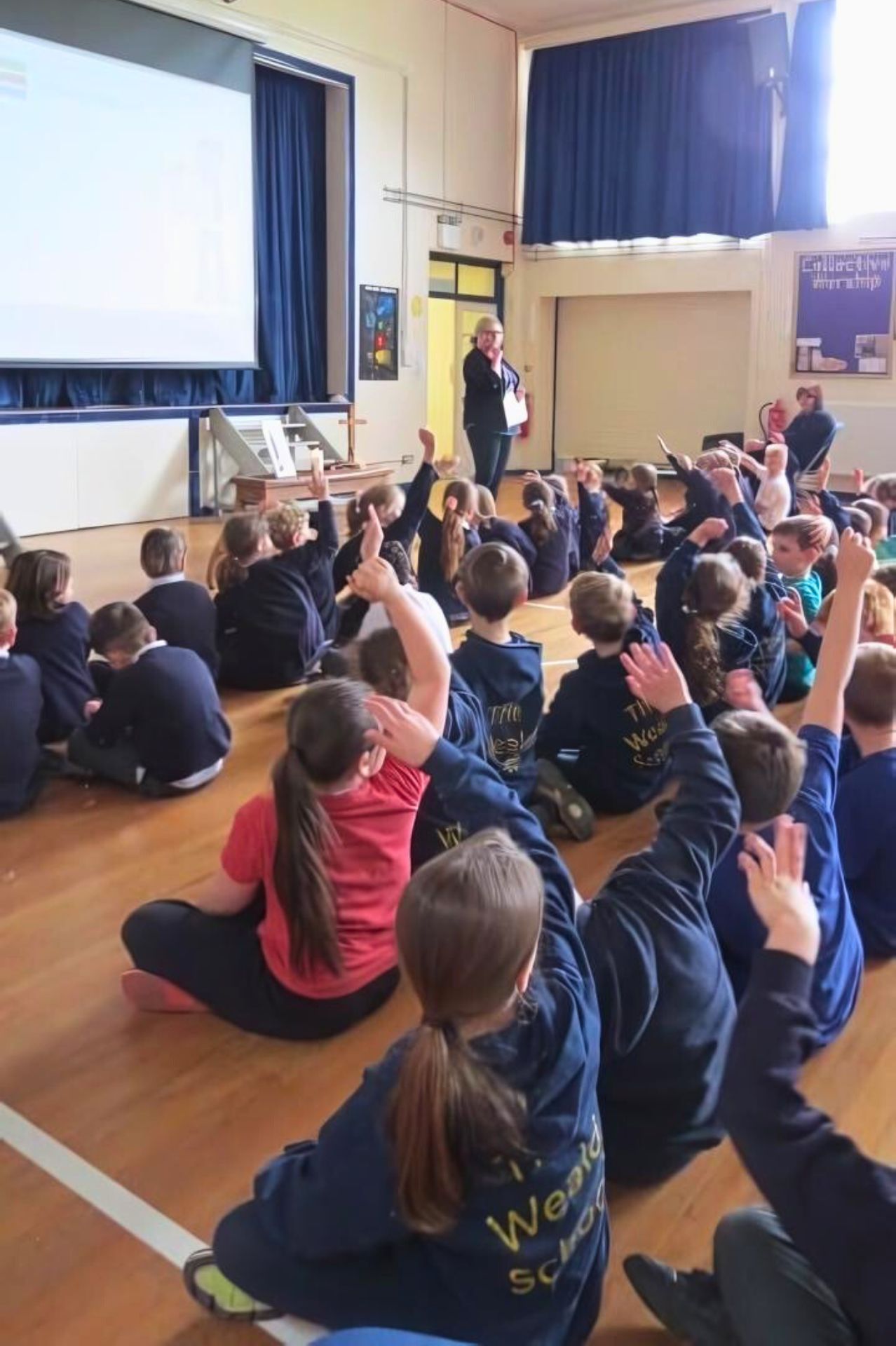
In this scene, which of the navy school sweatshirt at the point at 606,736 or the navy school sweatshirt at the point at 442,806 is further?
the navy school sweatshirt at the point at 606,736

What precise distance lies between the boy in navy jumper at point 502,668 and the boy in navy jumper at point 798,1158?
5.56 ft

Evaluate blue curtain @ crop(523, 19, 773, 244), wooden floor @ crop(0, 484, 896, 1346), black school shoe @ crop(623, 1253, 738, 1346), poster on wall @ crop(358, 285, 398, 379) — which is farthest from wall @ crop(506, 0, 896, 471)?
black school shoe @ crop(623, 1253, 738, 1346)

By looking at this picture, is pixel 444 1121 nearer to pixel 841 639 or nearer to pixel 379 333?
pixel 841 639

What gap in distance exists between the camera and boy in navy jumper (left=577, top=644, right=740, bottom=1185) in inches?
62.6

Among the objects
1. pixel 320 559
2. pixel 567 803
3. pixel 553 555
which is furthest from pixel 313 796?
pixel 553 555

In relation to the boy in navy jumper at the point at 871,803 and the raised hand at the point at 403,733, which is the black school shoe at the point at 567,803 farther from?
the raised hand at the point at 403,733

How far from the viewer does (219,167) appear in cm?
865

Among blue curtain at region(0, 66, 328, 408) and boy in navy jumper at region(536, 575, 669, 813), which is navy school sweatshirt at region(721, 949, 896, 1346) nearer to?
boy in navy jumper at region(536, 575, 669, 813)

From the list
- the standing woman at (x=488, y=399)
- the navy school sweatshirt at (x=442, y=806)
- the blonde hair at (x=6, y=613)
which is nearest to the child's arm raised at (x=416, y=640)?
the navy school sweatshirt at (x=442, y=806)

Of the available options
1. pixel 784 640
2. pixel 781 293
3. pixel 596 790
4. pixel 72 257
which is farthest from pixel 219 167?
pixel 596 790

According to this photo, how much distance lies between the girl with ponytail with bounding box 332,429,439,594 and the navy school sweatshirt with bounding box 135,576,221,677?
2.40 feet

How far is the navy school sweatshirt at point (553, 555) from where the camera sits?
5.86 metres

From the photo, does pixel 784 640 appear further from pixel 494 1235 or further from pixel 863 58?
pixel 863 58

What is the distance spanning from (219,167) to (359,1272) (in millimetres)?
8635
